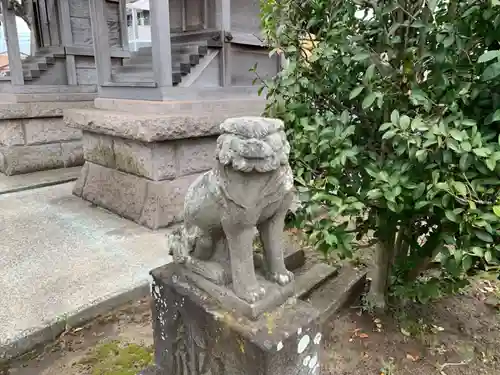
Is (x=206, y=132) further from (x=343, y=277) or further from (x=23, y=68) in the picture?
(x=23, y=68)

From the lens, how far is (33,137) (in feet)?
16.3

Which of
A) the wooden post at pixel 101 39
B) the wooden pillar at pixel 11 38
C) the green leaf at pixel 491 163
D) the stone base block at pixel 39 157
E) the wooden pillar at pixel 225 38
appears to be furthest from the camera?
the stone base block at pixel 39 157

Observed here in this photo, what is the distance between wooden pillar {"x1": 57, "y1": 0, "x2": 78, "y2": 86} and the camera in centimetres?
497

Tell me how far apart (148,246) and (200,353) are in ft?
4.98

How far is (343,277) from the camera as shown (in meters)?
2.16

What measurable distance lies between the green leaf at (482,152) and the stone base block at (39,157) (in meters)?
5.24

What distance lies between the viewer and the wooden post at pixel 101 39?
367 centimetres

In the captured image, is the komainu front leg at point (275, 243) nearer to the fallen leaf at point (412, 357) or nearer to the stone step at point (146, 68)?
the fallen leaf at point (412, 357)

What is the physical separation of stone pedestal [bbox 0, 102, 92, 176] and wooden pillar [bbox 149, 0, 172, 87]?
2.33 m

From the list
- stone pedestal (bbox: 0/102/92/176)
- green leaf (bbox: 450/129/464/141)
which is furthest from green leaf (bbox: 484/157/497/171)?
stone pedestal (bbox: 0/102/92/176)

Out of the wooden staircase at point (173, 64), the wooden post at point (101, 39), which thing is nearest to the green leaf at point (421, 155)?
the wooden staircase at point (173, 64)

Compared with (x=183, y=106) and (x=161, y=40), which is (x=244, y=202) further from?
(x=161, y=40)

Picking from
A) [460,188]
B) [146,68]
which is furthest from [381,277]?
[146,68]

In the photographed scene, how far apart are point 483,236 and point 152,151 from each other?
2.45 m
